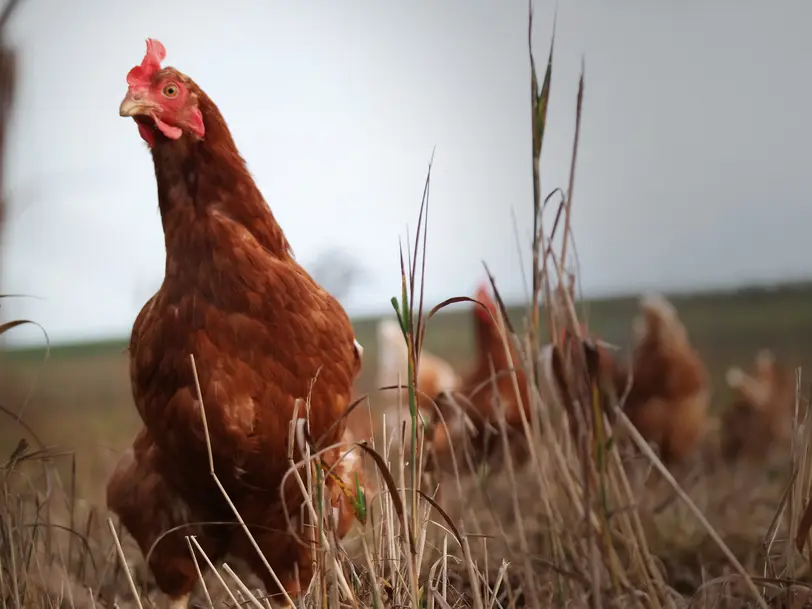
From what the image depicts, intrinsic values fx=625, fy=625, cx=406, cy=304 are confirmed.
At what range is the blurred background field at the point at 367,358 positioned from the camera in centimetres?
137

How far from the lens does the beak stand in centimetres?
71

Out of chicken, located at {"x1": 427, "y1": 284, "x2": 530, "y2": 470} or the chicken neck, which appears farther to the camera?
chicken, located at {"x1": 427, "y1": 284, "x2": 530, "y2": 470}

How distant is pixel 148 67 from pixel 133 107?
8cm

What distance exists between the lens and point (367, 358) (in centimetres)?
205

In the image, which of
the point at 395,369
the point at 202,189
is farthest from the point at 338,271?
the point at 395,369

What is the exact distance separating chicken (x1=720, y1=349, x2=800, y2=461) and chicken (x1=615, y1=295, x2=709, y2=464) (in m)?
0.20

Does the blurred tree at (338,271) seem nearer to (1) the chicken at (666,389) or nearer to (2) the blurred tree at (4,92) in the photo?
(2) the blurred tree at (4,92)

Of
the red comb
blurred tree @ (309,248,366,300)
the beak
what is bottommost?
blurred tree @ (309,248,366,300)

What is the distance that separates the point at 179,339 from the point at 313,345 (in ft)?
0.52

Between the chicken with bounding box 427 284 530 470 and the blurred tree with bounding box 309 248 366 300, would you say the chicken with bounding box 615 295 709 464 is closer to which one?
the chicken with bounding box 427 284 530 470

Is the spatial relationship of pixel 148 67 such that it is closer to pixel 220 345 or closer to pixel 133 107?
pixel 133 107

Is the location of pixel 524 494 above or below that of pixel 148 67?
below

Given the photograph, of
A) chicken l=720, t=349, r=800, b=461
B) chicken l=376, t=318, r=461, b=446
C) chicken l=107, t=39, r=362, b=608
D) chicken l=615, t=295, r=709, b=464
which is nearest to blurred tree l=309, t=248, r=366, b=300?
chicken l=107, t=39, r=362, b=608

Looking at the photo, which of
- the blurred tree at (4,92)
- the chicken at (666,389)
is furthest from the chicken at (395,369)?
the blurred tree at (4,92)
